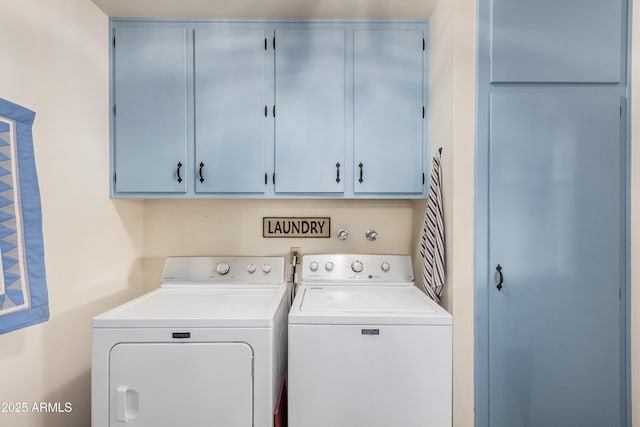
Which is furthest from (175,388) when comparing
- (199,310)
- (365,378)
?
(365,378)

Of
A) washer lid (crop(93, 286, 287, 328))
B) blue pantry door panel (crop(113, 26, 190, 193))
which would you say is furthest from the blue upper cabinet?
blue pantry door panel (crop(113, 26, 190, 193))

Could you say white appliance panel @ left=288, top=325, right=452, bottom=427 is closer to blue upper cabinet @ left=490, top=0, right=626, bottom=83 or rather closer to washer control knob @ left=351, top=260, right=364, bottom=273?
washer control knob @ left=351, top=260, right=364, bottom=273

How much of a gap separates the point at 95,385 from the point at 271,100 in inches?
60.4

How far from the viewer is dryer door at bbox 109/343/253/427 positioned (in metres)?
1.38

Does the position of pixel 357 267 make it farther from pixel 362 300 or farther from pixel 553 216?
pixel 553 216

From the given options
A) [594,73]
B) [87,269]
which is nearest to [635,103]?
[594,73]

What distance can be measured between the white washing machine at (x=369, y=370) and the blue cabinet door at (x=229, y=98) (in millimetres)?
954

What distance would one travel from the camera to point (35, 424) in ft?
4.77

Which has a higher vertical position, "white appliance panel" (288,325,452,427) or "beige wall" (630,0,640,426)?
"beige wall" (630,0,640,426)

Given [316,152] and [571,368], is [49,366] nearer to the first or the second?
[316,152]

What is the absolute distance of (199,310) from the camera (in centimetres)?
155

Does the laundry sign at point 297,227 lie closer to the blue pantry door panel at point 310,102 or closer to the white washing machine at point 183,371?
the blue pantry door panel at point 310,102

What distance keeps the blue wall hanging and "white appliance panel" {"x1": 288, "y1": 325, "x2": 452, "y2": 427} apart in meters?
1.00

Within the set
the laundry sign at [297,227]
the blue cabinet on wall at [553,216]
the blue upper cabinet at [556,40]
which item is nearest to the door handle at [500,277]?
the blue cabinet on wall at [553,216]
